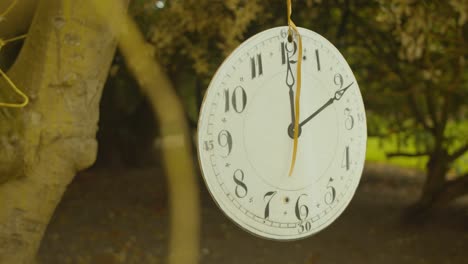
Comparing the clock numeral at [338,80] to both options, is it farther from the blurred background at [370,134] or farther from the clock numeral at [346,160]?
the blurred background at [370,134]

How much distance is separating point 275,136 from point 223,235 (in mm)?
4140

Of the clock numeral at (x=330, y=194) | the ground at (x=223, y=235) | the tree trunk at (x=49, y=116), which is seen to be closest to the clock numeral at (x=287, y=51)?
the clock numeral at (x=330, y=194)

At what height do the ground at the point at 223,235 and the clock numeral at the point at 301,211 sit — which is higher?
the clock numeral at the point at 301,211

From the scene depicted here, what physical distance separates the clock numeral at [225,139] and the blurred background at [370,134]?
2.20 metres

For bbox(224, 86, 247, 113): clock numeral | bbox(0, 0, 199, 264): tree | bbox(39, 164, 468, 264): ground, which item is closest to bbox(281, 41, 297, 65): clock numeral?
bbox(224, 86, 247, 113): clock numeral

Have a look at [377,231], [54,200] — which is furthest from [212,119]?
[377,231]

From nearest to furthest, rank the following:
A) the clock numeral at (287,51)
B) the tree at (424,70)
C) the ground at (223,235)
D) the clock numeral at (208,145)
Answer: the clock numeral at (208,145) → the clock numeral at (287,51) → the tree at (424,70) → the ground at (223,235)

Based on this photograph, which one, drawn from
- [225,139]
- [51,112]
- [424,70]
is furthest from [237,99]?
[424,70]

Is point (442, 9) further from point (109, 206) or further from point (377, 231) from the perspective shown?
point (109, 206)

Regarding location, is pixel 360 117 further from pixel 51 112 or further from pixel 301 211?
pixel 51 112

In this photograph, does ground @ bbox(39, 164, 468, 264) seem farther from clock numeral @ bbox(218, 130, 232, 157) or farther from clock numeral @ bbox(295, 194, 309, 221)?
clock numeral @ bbox(218, 130, 232, 157)

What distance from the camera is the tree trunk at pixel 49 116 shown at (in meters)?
3.08

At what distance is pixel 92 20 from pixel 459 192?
4.57 meters

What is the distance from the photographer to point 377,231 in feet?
21.8
